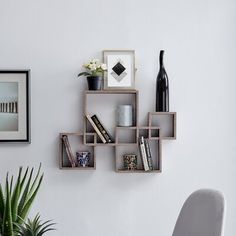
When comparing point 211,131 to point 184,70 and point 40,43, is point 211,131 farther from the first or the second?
point 40,43

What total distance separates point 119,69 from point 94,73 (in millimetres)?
179

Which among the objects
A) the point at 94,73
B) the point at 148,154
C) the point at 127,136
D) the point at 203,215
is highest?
the point at 94,73

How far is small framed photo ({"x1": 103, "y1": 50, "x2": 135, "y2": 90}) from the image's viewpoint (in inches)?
137

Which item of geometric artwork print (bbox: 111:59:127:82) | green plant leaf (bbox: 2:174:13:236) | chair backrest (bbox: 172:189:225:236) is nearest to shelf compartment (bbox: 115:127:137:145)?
geometric artwork print (bbox: 111:59:127:82)

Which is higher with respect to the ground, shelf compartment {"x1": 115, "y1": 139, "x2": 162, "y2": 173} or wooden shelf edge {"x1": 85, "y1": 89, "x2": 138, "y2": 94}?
wooden shelf edge {"x1": 85, "y1": 89, "x2": 138, "y2": 94}

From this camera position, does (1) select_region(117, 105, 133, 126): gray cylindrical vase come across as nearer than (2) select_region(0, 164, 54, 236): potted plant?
No

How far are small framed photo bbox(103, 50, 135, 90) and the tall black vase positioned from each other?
172mm

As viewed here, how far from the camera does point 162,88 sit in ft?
11.3

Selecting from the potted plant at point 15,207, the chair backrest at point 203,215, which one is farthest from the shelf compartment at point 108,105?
the chair backrest at point 203,215

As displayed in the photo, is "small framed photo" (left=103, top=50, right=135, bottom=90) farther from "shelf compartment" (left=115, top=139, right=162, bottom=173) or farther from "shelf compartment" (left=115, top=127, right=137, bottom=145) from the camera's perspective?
"shelf compartment" (left=115, top=139, right=162, bottom=173)

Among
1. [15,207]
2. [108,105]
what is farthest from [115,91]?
[15,207]

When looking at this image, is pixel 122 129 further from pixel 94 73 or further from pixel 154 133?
pixel 94 73

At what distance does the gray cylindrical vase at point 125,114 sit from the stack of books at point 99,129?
116 millimetres

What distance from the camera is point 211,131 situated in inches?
141
